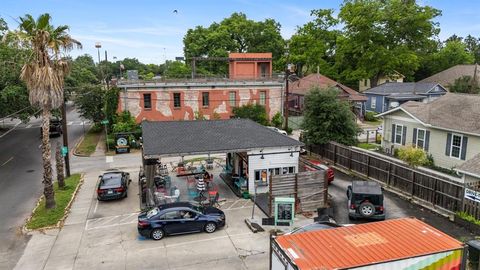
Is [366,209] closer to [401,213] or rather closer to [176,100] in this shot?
[401,213]

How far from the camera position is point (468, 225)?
658 inches

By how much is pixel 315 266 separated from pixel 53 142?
38725 mm

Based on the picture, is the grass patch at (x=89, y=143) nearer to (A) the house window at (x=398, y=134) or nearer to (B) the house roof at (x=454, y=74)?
(A) the house window at (x=398, y=134)

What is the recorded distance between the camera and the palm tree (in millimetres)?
18781

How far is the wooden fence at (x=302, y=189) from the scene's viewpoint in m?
18.9

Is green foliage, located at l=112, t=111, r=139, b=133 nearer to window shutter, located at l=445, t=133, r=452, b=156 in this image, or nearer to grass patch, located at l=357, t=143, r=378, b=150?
grass patch, located at l=357, t=143, r=378, b=150

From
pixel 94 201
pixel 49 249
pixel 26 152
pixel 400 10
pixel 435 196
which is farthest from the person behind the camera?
pixel 400 10

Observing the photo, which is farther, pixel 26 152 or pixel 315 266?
pixel 26 152

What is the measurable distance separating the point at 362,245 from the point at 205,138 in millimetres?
14022

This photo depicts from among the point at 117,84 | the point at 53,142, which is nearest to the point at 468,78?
the point at 117,84

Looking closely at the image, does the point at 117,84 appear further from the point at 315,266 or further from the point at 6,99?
the point at 315,266

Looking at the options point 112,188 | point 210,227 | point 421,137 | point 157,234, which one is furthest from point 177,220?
point 421,137

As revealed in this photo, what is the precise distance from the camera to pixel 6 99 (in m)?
31.6

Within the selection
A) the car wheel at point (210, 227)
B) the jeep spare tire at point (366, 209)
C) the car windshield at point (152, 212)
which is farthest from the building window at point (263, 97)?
the car windshield at point (152, 212)
